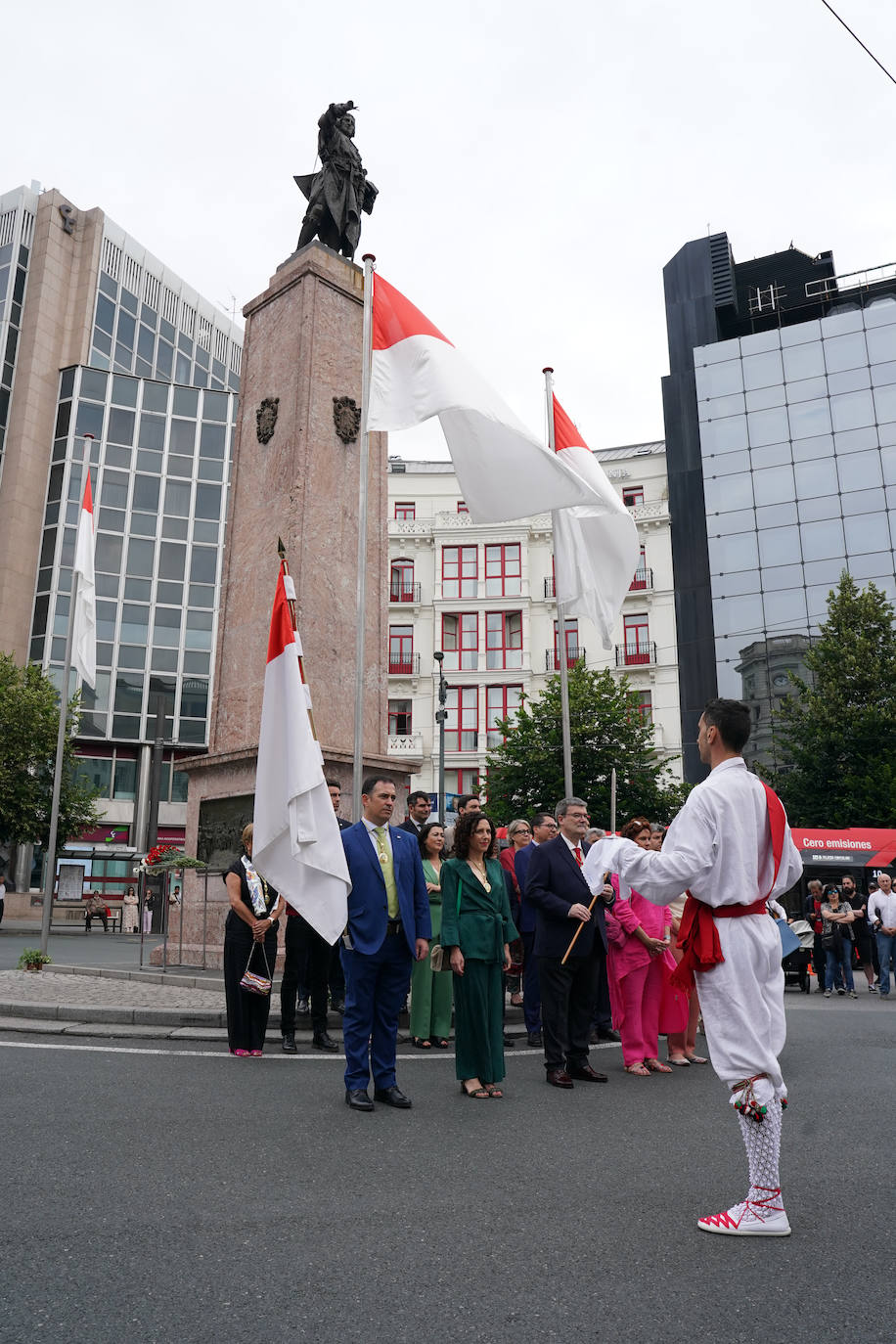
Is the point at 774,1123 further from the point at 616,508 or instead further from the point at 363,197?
the point at 363,197

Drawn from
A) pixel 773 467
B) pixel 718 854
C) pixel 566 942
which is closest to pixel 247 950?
pixel 566 942

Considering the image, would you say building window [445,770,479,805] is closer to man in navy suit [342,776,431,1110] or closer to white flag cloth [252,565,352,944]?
white flag cloth [252,565,352,944]

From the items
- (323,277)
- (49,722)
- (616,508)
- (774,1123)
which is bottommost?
(774,1123)

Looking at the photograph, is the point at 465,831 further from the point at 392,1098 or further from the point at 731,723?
the point at 731,723

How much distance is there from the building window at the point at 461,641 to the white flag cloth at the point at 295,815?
40.9 metres

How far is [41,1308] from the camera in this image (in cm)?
280

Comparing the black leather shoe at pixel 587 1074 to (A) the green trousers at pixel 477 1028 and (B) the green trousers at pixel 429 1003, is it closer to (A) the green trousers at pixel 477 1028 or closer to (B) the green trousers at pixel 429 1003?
(A) the green trousers at pixel 477 1028

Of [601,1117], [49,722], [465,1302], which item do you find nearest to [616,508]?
[601,1117]

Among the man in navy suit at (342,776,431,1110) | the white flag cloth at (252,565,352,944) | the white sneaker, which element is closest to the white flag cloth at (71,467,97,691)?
the white flag cloth at (252,565,352,944)

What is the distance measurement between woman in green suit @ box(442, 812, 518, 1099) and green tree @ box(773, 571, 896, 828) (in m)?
23.3

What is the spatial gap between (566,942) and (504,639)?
4154cm

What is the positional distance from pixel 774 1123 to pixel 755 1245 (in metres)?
Result: 0.41

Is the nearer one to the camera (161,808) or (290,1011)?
(290,1011)

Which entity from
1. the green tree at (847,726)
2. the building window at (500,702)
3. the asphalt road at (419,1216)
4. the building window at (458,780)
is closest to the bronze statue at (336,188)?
the asphalt road at (419,1216)
